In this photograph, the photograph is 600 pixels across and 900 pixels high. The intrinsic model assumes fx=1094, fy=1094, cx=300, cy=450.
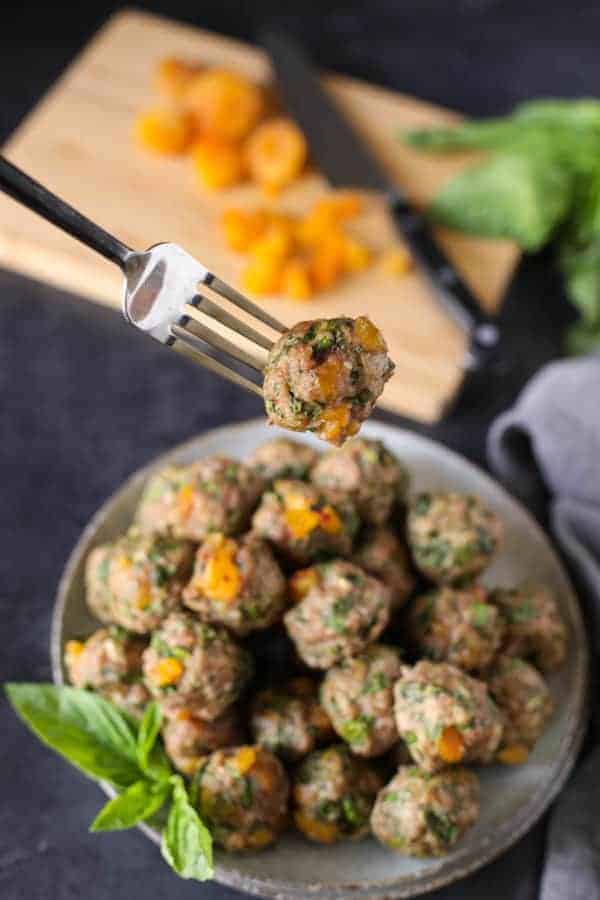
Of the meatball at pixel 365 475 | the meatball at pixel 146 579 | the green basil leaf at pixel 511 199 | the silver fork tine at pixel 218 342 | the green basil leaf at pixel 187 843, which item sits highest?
the green basil leaf at pixel 511 199

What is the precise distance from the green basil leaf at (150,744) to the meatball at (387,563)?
0.49 meters

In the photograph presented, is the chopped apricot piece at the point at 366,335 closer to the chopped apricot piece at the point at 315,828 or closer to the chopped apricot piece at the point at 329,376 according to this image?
the chopped apricot piece at the point at 329,376

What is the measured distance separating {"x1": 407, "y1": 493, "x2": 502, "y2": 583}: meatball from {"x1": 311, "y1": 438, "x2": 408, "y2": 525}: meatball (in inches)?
2.8

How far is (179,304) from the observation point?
5.32 feet

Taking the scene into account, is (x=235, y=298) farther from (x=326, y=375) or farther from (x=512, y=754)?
(x=512, y=754)

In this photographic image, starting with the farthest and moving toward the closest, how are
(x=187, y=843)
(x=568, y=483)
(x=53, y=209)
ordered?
1. (x=568, y=483)
2. (x=187, y=843)
3. (x=53, y=209)

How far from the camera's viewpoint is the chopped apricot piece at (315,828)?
1955 millimetres

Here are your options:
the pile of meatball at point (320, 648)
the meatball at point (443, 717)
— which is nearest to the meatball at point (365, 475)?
the pile of meatball at point (320, 648)

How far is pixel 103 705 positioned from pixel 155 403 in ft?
3.63

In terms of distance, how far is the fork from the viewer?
1543 mm

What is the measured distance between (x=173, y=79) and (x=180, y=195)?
48 centimetres

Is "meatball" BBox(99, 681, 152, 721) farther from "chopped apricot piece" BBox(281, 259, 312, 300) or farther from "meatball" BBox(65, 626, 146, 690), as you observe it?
"chopped apricot piece" BBox(281, 259, 312, 300)

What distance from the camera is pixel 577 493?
8.63 feet

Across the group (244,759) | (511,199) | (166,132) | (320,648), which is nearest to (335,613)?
(320,648)
